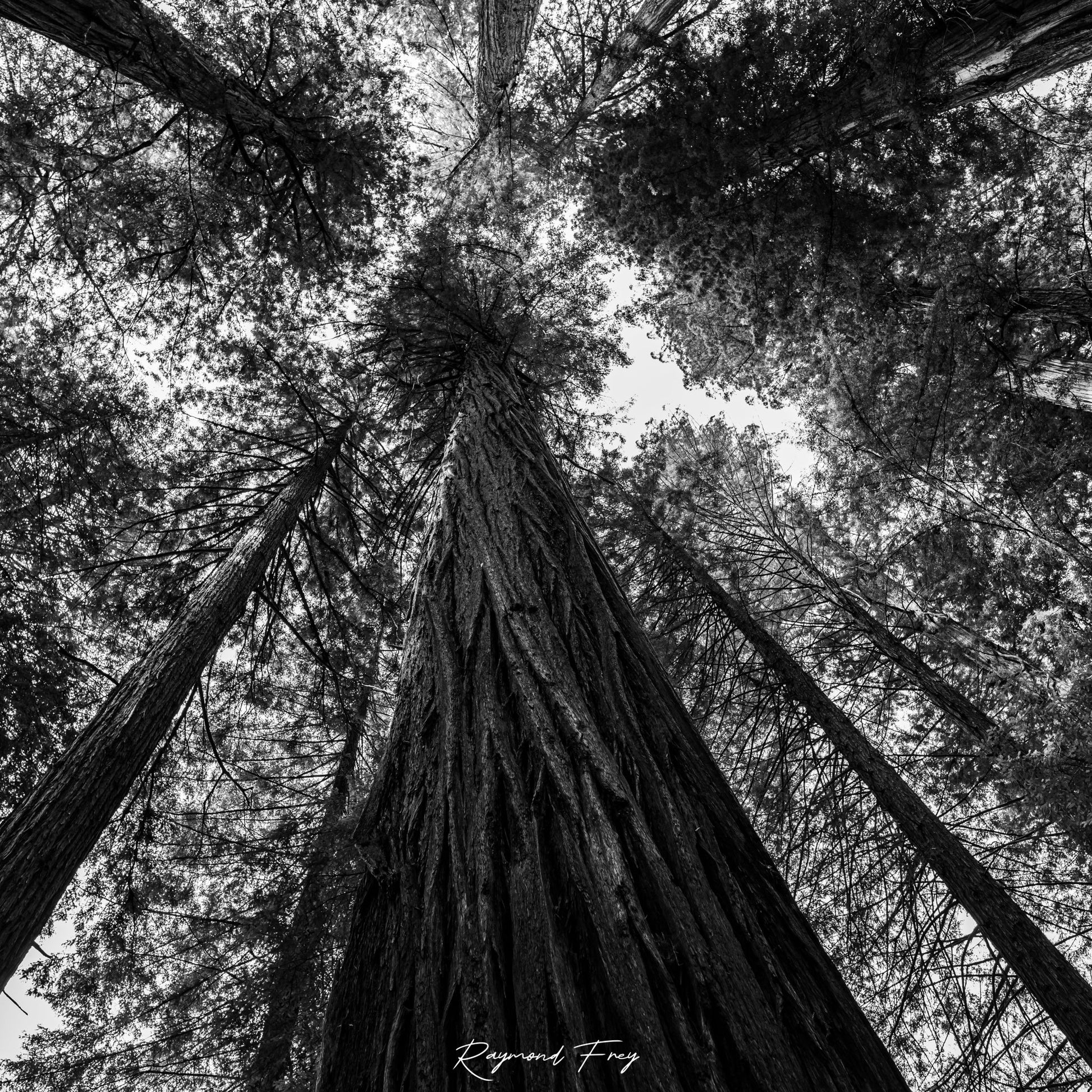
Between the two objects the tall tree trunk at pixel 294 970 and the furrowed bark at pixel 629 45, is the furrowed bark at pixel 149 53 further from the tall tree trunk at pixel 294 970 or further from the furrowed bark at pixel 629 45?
the tall tree trunk at pixel 294 970

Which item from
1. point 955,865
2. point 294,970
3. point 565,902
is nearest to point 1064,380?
point 955,865

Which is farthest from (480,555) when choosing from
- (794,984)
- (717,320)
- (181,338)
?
(717,320)

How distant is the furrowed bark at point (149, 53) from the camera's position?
427 cm

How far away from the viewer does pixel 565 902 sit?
140 centimetres

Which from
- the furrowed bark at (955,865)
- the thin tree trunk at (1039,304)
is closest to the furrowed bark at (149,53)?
the thin tree trunk at (1039,304)

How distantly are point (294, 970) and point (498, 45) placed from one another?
13.2m

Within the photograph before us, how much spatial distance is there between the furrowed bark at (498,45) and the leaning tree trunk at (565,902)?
10553 millimetres

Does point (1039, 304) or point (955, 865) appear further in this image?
point (1039, 304)

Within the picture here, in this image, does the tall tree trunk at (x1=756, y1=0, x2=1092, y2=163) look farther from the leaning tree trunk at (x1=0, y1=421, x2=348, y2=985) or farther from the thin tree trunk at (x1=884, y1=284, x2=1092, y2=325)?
the leaning tree trunk at (x1=0, y1=421, x2=348, y2=985)

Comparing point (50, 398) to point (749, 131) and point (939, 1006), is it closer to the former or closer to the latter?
point (749, 131)

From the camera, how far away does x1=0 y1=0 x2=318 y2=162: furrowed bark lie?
4266 millimetres
